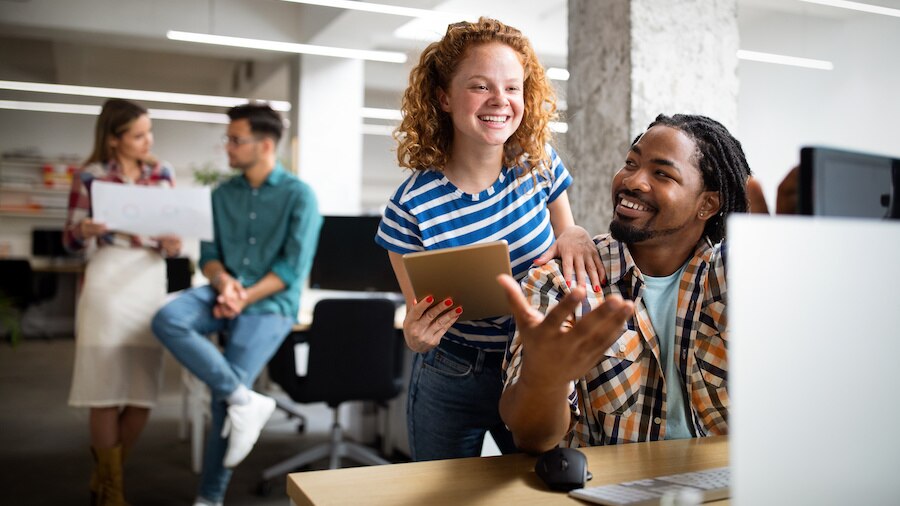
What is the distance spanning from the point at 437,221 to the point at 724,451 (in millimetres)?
678

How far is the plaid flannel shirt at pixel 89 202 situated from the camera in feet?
9.08

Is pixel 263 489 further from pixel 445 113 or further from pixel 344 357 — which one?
pixel 445 113

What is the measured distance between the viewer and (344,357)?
10.8 ft

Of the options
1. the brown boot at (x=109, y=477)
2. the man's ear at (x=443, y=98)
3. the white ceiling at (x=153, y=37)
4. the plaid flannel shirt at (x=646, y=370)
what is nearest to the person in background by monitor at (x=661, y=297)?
the plaid flannel shirt at (x=646, y=370)

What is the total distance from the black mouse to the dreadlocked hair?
680 millimetres

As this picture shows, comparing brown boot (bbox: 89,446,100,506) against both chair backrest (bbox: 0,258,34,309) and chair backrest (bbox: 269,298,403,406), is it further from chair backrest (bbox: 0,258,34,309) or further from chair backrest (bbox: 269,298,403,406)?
chair backrest (bbox: 269,298,403,406)

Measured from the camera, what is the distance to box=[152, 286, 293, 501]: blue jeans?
2.91 metres

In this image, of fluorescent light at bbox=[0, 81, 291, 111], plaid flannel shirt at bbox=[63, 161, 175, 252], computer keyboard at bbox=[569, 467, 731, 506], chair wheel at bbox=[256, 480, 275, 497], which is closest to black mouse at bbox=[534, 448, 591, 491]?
computer keyboard at bbox=[569, 467, 731, 506]

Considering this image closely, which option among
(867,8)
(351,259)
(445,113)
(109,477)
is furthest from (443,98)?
(867,8)

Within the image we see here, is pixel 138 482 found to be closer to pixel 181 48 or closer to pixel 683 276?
pixel 181 48

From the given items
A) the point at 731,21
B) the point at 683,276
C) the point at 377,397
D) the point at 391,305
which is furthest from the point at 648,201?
the point at 377,397

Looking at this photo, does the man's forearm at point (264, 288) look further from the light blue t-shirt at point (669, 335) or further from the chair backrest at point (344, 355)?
the light blue t-shirt at point (669, 335)

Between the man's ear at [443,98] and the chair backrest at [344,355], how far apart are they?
1.77 metres

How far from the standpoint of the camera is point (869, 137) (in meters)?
3.23
